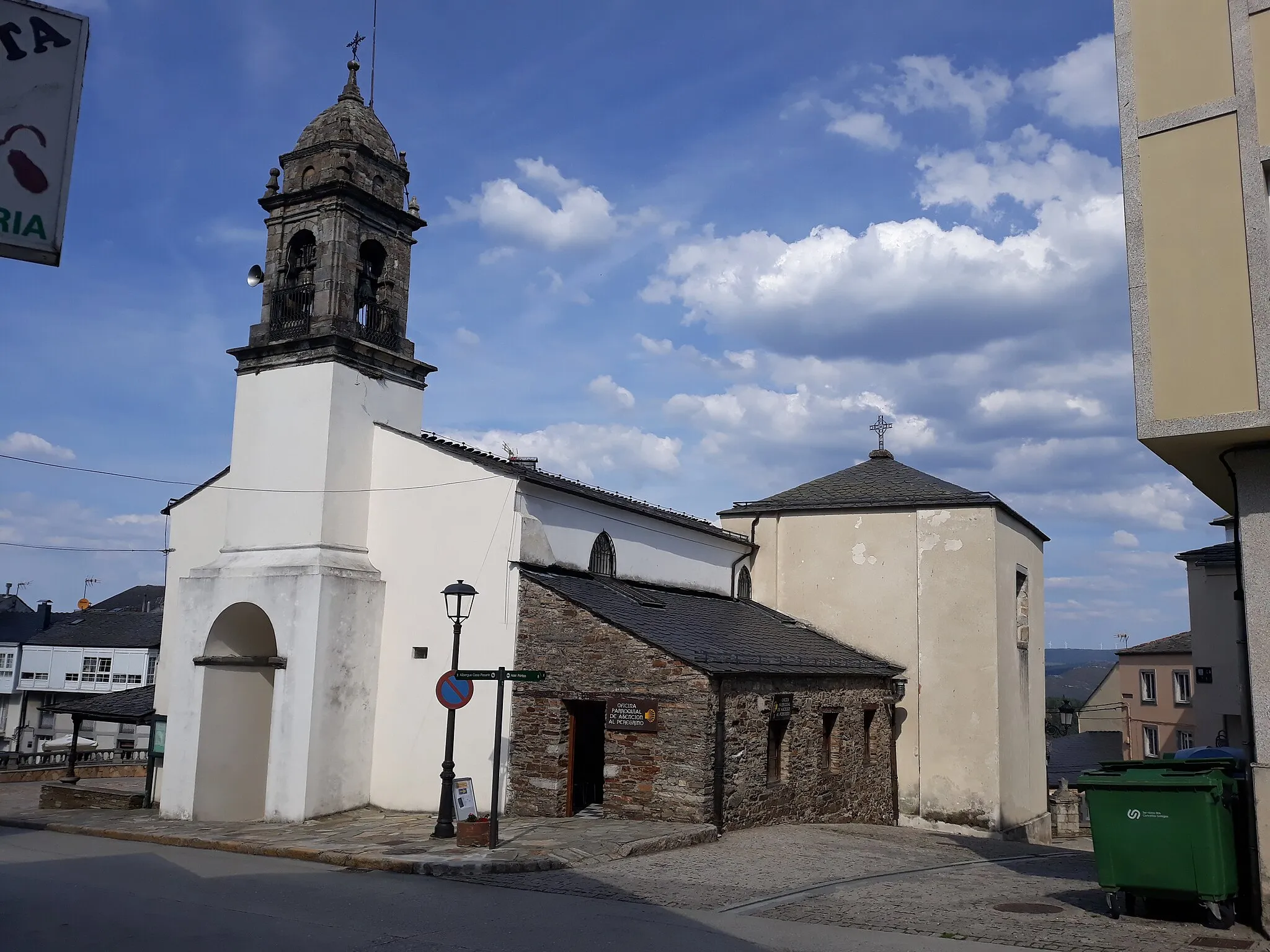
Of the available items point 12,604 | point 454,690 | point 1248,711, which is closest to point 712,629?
point 454,690

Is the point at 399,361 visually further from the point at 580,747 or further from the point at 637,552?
the point at 580,747

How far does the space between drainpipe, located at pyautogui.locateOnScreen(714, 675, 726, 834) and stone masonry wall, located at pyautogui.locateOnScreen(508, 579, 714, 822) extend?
0.66 ft

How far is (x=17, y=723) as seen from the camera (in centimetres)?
5550

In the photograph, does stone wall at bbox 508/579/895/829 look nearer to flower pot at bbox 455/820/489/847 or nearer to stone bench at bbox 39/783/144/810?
flower pot at bbox 455/820/489/847

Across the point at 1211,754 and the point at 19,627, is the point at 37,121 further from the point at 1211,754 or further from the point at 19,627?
the point at 19,627

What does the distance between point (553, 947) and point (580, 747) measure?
11331mm

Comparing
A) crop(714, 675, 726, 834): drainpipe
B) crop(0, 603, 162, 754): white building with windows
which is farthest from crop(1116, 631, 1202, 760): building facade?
crop(0, 603, 162, 754): white building with windows

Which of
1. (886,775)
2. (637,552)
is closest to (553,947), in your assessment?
(637,552)

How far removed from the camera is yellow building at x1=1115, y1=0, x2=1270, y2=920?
378 inches

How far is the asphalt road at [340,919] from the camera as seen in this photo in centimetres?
891

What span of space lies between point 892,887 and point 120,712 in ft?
56.8

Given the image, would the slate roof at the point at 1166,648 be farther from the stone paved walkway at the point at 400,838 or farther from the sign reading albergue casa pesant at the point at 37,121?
the sign reading albergue casa pesant at the point at 37,121

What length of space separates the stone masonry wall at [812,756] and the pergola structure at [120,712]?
471 inches

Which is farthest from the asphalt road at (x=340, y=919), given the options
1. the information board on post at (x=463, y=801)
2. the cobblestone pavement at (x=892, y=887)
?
the information board on post at (x=463, y=801)
